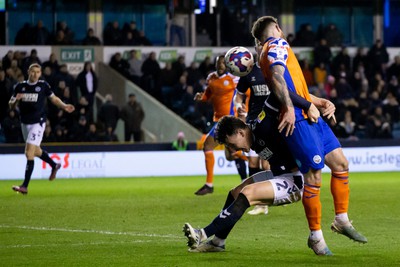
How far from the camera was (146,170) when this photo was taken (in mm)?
26297

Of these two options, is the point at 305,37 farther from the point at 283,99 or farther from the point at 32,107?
Answer: the point at 283,99

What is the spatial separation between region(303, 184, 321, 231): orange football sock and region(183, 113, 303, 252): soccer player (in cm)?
8

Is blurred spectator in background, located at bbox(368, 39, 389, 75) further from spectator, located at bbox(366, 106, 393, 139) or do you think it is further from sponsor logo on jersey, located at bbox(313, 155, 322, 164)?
sponsor logo on jersey, located at bbox(313, 155, 322, 164)

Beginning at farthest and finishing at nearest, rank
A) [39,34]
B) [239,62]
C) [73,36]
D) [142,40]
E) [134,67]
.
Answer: [73,36] < [142,40] < [134,67] < [39,34] < [239,62]

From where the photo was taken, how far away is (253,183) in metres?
9.78

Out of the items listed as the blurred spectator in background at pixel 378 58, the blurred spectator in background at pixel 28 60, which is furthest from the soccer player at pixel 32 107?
the blurred spectator in background at pixel 378 58

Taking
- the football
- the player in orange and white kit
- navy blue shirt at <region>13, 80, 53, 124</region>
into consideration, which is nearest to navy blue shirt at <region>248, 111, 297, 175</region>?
the football

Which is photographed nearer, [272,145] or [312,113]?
[312,113]

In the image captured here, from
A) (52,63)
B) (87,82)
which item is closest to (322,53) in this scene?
(87,82)

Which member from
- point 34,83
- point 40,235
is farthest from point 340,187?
point 34,83

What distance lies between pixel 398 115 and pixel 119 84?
8792 mm

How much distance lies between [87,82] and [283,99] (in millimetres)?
18638

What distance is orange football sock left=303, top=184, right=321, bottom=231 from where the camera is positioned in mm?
9539

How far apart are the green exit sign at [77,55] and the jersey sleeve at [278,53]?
68.0 ft
